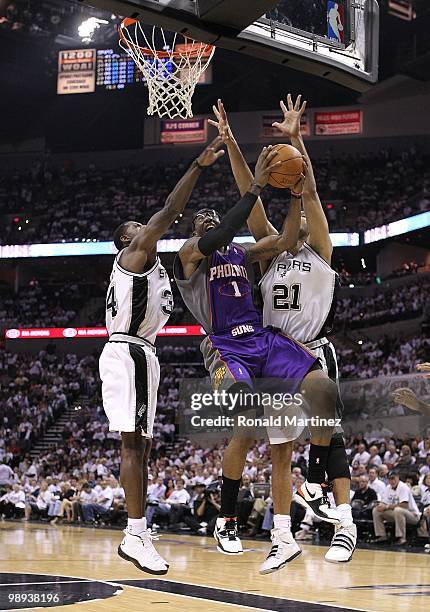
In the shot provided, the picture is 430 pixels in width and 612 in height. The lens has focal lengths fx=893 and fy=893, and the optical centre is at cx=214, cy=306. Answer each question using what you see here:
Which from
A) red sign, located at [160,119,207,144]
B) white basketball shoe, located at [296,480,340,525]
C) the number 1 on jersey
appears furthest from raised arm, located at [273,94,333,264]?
red sign, located at [160,119,207,144]

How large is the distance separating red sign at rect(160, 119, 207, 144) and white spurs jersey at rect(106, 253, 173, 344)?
28454mm

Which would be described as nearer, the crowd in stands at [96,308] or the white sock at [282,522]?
the white sock at [282,522]

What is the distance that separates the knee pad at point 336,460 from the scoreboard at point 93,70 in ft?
90.8

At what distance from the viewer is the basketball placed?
5188mm

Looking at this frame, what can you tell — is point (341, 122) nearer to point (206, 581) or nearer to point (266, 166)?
point (206, 581)

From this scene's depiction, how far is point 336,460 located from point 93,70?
1128 inches

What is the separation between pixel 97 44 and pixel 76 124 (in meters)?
5.08

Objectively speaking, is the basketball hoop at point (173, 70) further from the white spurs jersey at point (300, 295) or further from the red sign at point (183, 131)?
the red sign at point (183, 131)

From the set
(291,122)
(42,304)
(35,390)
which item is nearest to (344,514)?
(291,122)

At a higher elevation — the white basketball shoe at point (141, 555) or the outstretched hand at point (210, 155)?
the outstretched hand at point (210, 155)

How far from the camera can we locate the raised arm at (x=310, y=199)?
17.9ft

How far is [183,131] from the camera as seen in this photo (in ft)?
112

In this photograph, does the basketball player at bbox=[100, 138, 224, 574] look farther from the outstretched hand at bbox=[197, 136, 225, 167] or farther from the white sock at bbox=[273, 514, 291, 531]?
the white sock at bbox=[273, 514, 291, 531]

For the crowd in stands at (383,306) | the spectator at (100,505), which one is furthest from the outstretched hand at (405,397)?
the crowd in stands at (383,306)
